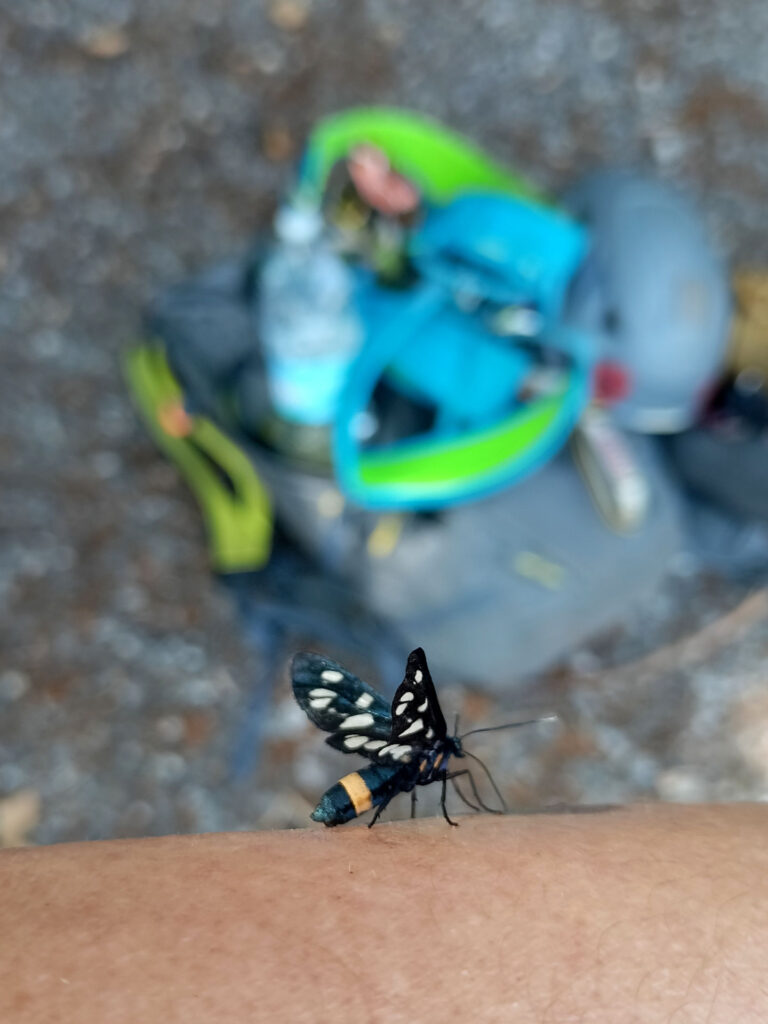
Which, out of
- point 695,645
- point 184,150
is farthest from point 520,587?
point 184,150

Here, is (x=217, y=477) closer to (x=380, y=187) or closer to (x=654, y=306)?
(x=380, y=187)

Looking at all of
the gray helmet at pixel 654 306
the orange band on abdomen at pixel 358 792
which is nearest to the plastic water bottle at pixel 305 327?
the gray helmet at pixel 654 306

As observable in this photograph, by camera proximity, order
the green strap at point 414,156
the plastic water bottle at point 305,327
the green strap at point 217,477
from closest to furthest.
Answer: the plastic water bottle at point 305,327, the green strap at point 217,477, the green strap at point 414,156

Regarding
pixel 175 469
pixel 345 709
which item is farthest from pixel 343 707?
pixel 175 469

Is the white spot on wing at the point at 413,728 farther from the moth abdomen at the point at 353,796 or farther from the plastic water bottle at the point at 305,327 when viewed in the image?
the plastic water bottle at the point at 305,327

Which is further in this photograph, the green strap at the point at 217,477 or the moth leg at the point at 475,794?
the green strap at the point at 217,477

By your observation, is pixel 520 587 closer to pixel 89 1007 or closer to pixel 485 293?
pixel 485 293

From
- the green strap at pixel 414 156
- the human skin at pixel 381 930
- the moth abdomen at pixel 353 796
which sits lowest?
the human skin at pixel 381 930
